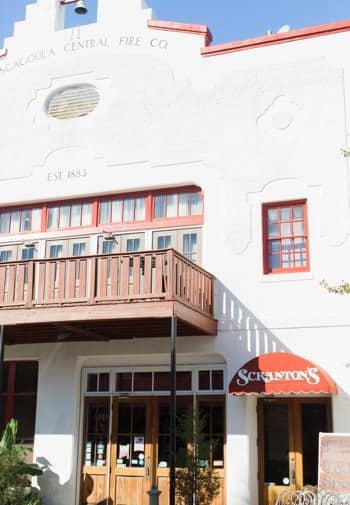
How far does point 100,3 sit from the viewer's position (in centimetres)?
1714

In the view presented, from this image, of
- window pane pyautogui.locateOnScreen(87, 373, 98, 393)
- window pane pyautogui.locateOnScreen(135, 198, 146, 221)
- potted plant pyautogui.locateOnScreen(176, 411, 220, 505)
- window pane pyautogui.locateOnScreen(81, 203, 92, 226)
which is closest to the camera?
potted plant pyautogui.locateOnScreen(176, 411, 220, 505)

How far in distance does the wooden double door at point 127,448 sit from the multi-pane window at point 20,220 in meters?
4.27

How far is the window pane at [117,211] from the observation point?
15836 millimetres

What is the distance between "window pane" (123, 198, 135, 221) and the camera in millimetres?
15766

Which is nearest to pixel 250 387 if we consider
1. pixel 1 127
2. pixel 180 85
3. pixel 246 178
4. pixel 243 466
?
pixel 243 466

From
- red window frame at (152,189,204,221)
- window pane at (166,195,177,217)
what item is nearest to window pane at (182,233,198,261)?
red window frame at (152,189,204,221)

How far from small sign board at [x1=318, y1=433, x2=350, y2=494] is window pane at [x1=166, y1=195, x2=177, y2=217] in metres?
5.70

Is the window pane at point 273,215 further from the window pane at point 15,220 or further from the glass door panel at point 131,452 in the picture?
the window pane at point 15,220

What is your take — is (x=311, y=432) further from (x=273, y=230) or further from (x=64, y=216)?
(x=64, y=216)

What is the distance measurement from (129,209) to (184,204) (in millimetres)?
1268

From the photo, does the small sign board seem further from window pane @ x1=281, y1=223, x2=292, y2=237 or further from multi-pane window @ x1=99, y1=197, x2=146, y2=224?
multi-pane window @ x1=99, y1=197, x2=146, y2=224

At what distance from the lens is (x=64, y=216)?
53.4 ft

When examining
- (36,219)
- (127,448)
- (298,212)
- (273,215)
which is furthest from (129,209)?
(127,448)

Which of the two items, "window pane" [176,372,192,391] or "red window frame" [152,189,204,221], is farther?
"red window frame" [152,189,204,221]
